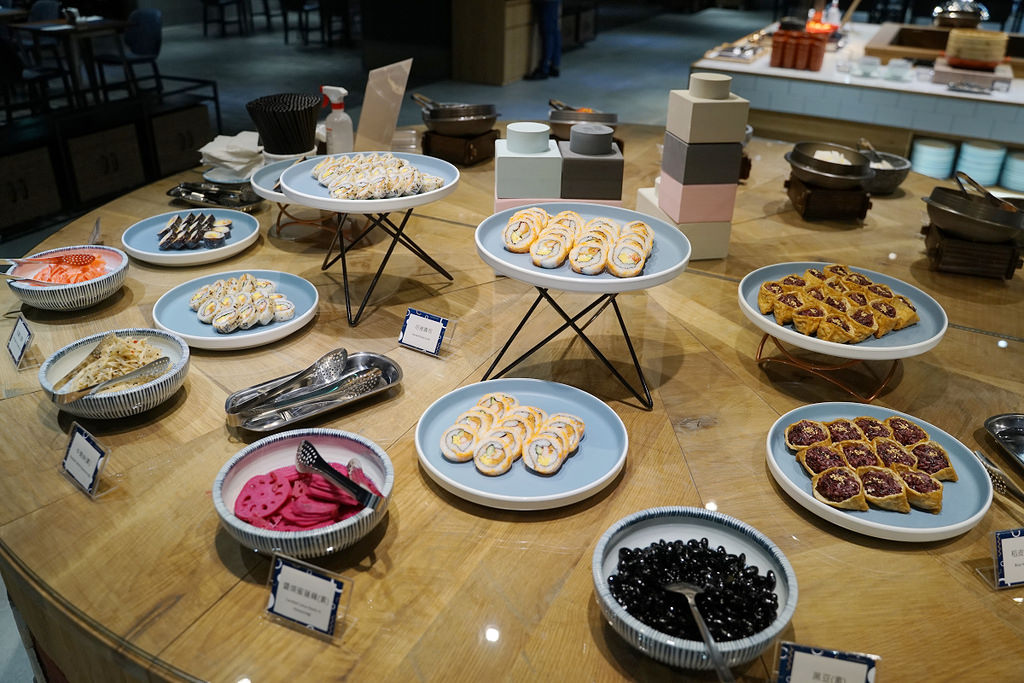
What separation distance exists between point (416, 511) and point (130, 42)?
6.80 m

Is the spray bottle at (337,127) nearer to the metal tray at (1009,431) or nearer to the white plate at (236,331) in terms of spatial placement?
the white plate at (236,331)

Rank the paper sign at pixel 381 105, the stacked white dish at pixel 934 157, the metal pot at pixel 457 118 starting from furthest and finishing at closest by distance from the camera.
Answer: the stacked white dish at pixel 934 157 → the metal pot at pixel 457 118 → the paper sign at pixel 381 105

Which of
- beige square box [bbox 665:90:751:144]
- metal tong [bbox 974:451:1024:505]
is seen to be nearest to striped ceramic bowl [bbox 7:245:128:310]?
beige square box [bbox 665:90:751:144]

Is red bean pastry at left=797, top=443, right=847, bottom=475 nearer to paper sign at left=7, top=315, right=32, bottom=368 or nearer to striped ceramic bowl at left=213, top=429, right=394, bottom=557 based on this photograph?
striped ceramic bowl at left=213, top=429, right=394, bottom=557

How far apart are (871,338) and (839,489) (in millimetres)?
465

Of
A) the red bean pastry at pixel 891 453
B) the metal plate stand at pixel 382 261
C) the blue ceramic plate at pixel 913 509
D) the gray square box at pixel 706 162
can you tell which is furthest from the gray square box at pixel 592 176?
the red bean pastry at pixel 891 453

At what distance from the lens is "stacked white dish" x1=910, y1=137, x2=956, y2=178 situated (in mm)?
4492

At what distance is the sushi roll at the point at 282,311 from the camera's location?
1806mm

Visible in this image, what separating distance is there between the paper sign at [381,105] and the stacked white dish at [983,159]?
3.51 metres

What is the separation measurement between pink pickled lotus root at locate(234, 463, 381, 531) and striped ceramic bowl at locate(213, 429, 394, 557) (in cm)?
2

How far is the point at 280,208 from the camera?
254 centimetres

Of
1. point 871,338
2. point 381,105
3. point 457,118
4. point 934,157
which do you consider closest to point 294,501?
point 871,338

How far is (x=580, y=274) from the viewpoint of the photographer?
1504 mm

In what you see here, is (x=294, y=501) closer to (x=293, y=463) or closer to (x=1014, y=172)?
(x=293, y=463)
